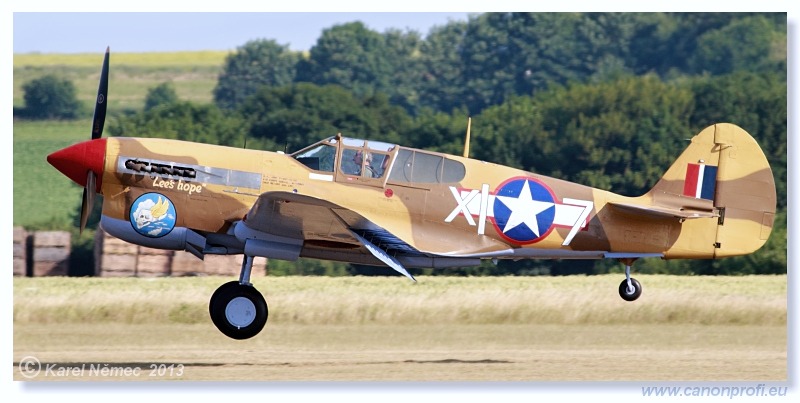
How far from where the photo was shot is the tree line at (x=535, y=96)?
29.1m

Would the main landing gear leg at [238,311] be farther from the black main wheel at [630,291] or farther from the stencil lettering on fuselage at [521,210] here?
the black main wheel at [630,291]

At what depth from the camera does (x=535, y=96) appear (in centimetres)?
3681

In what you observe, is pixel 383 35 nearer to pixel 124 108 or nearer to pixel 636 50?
pixel 636 50

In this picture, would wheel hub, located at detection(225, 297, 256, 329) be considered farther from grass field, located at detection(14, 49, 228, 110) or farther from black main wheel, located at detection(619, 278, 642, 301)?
grass field, located at detection(14, 49, 228, 110)

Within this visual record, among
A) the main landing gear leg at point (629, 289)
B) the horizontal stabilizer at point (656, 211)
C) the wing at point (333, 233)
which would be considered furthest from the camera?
the main landing gear leg at point (629, 289)

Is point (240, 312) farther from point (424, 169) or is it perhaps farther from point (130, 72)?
point (130, 72)

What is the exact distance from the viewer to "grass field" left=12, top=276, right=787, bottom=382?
13.2 meters

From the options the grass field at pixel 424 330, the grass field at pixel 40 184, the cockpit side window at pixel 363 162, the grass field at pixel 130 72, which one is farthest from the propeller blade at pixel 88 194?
the grass field at pixel 130 72

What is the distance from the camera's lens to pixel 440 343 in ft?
48.3

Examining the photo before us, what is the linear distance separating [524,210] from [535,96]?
24.0 metres

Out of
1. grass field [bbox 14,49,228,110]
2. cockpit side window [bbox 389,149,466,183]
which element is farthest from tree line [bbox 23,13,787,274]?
cockpit side window [bbox 389,149,466,183]

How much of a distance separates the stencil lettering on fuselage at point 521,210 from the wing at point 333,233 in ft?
1.57

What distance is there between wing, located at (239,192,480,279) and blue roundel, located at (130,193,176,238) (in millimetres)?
826

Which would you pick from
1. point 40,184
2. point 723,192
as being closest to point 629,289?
point 723,192
